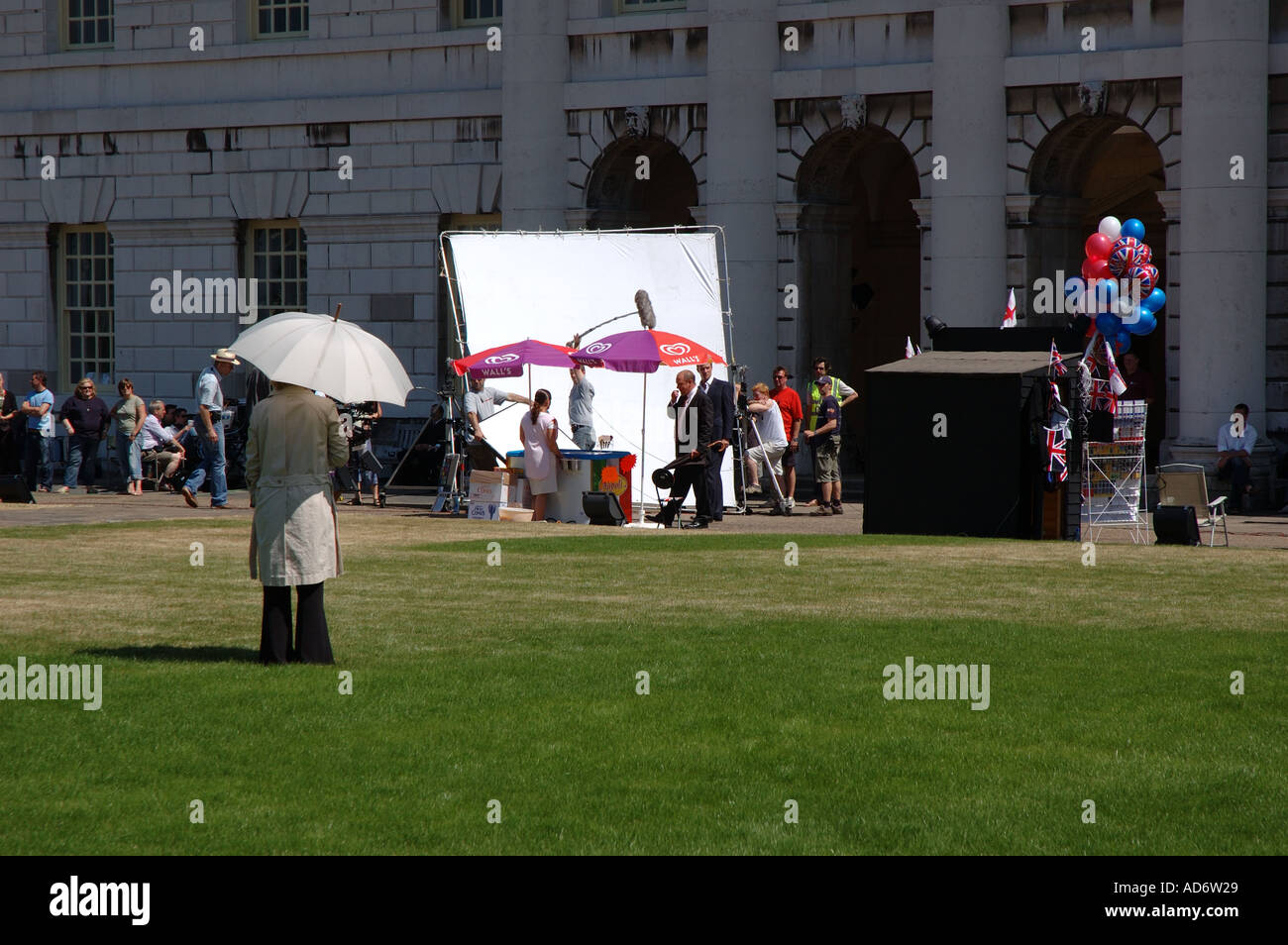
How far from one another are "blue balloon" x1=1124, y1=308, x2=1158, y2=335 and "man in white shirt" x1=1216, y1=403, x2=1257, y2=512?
3893 mm

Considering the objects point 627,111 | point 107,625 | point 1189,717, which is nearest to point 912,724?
point 1189,717

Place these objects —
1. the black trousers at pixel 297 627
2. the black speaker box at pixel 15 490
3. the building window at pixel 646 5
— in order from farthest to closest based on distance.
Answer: the building window at pixel 646 5
the black speaker box at pixel 15 490
the black trousers at pixel 297 627

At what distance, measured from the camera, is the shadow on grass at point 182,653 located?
11.7 m

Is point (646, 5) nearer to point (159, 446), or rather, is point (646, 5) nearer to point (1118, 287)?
point (159, 446)

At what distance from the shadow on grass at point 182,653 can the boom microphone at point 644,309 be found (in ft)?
37.8

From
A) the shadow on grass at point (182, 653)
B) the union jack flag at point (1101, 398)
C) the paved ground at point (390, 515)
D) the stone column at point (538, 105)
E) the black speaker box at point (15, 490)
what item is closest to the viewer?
the shadow on grass at point (182, 653)

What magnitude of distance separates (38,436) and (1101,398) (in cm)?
1790

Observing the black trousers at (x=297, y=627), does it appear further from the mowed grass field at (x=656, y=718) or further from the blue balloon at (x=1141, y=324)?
the blue balloon at (x=1141, y=324)

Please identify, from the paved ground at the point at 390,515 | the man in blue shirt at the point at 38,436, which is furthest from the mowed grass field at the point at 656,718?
the man in blue shirt at the point at 38,436

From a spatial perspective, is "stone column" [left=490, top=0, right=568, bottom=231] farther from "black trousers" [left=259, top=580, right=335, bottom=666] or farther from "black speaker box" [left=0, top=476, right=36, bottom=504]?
"black trousers" [left=259, top=580, right=335, bottom=666]
